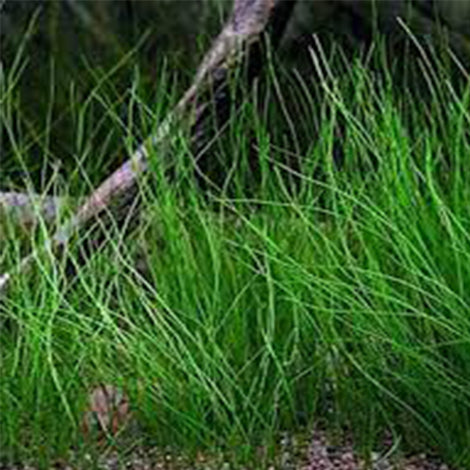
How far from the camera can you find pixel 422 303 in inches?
92.8

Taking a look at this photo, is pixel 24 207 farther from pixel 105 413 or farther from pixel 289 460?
pixel 289 460

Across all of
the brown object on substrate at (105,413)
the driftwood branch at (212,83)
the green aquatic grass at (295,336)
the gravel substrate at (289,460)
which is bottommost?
the gravel substrate at (289,460)

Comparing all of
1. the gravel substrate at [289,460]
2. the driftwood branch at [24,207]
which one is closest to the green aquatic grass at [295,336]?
the gravel substrate at [289,460]

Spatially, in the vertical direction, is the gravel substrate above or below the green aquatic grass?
below

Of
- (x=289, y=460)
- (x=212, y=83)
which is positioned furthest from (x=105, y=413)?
(x=212, y=83)

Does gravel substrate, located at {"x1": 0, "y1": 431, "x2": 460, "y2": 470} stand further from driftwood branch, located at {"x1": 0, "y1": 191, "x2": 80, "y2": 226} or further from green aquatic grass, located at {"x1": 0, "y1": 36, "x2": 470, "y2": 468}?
driftwood branch, located at {"x1": 0, "y1": 191, "x2": 80, "y2": 226}

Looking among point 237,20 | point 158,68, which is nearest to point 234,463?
point 237,20

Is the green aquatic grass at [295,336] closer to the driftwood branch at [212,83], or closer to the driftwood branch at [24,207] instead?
the driftwood branch at [212,83]

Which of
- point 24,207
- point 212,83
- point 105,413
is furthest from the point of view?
point 24,207

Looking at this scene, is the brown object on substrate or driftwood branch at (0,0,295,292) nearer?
the brown object on substrate

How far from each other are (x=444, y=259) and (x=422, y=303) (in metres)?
0.09

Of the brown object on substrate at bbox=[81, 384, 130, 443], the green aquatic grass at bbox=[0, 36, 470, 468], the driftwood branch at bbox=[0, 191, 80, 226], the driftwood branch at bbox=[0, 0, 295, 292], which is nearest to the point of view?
the green aquatic grass at bbox=[0, 36, 470, 468]

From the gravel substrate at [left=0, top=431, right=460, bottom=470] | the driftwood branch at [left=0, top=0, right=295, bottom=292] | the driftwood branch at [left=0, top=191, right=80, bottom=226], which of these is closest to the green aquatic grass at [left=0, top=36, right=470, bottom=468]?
the gravel substrate at [left=0, top=431, right=460, bottom=470]

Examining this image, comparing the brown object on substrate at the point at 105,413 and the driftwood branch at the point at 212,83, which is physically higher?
the driftwood branch at the point at 212,83
